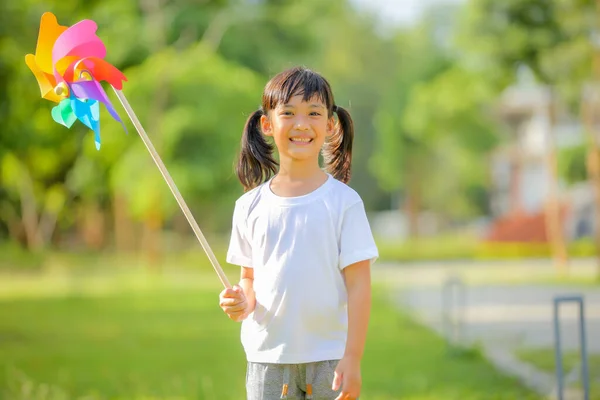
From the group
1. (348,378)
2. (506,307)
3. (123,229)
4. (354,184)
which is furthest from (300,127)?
(354,184)

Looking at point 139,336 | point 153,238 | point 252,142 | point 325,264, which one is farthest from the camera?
point 153,238

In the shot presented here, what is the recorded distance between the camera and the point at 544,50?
72.4 ft

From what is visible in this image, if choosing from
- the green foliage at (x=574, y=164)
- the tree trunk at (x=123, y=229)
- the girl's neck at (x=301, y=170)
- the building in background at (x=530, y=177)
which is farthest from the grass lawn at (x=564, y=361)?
the tree trunk at (x=123, y=229)

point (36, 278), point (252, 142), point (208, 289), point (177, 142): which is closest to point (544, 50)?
point (208, 289)

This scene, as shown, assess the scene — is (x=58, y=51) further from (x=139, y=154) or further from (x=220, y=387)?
(x=139, y=154)

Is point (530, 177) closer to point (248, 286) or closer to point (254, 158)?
point (254, 158)

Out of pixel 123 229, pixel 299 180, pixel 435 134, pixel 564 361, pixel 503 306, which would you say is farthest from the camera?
pixel 123 229

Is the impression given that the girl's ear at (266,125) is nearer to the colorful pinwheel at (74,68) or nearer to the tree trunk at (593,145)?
the colorful pinwheel at (74,68)

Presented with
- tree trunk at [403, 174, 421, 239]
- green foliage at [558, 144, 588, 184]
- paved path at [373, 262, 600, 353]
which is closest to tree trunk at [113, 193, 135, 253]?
tree trunk at [403, 174, 421, 239]

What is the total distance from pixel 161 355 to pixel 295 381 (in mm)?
7531

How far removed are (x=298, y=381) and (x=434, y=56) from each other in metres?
39.3

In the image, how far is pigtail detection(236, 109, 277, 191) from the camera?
3535mm

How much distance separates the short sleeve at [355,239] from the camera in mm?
3145

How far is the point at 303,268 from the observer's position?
316 cm
